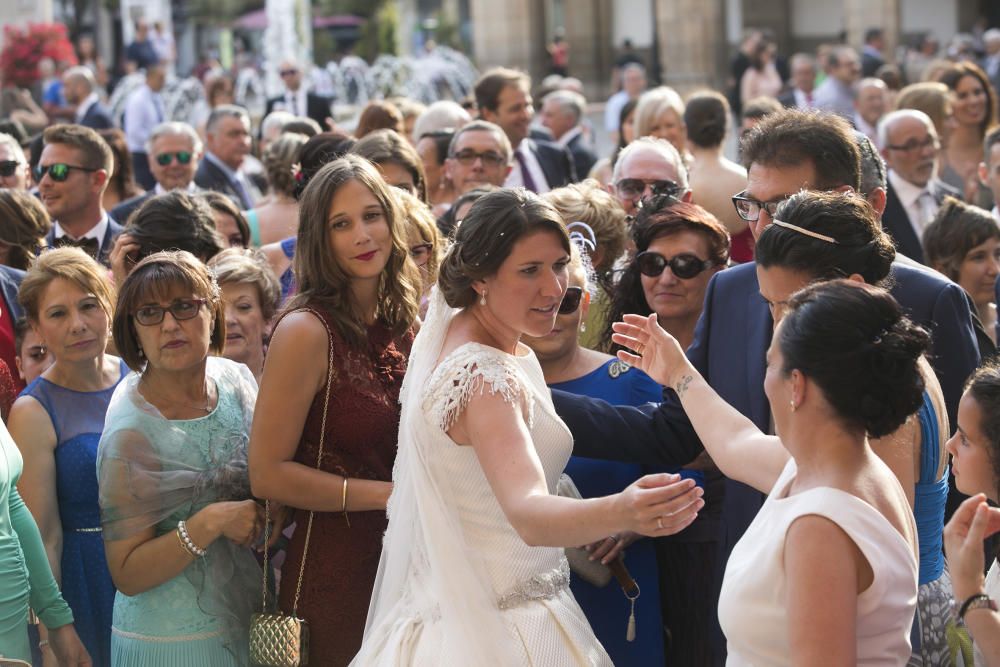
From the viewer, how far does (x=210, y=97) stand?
49.8 feet

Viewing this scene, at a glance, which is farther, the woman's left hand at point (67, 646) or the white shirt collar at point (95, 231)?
the white shirt collar at point (95, 231)

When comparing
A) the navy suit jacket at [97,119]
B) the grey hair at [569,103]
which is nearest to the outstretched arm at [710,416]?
the grey hair at [569,103]

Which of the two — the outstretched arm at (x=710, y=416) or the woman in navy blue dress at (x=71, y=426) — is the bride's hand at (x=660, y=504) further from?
the woman in navy blue dress at (x=71, y=426)

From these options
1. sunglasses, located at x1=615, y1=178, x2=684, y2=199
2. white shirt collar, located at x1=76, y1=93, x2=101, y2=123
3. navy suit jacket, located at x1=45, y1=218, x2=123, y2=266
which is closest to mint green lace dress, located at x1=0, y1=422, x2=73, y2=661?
navy suit jacket, located at x1=45, y1=218, x2=123, y2=266

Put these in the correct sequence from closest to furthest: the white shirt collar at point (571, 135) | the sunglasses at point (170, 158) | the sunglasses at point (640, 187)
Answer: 1. the sunglasses at point (640, 187)
2. the sunglasses at point (170, 158)
3. the white shirt collar at point (571, 135)

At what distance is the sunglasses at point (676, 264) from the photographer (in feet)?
15.8

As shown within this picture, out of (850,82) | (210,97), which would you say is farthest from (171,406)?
(850,82)

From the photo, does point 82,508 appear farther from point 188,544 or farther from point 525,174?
point 525,174

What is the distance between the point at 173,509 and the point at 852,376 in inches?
92.1

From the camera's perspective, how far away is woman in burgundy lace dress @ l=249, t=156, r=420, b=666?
3.93 metres

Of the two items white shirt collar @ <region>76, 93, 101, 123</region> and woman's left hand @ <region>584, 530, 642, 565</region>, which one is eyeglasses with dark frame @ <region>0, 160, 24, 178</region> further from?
white shirt collar @ <region>76, 93, 101, 123</region>

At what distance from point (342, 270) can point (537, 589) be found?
130 centimetres

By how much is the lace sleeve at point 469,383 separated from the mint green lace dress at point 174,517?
4.00 ft

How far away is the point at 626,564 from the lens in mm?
4312
